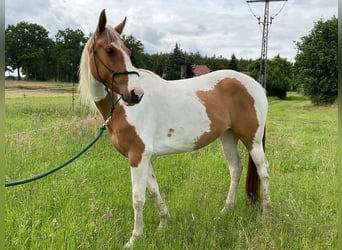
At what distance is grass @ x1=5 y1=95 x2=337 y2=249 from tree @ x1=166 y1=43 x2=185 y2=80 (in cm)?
3306

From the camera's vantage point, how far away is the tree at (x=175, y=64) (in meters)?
38.0

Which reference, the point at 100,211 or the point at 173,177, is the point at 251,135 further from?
the point at 100,211

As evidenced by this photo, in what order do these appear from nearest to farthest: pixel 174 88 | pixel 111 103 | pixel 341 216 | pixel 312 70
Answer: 1. pixel 341 216
2. pixel 111 103
3. pixel 174 88
4. pixel 312 70

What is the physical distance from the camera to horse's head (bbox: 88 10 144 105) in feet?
7.78

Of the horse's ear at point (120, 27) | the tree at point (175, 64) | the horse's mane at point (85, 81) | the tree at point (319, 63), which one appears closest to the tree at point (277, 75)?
the tree at point (175, 64)

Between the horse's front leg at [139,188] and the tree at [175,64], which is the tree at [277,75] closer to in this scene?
the tree at [175,64]

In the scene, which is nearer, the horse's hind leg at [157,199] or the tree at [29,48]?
the horse's hind leg at [157,199]

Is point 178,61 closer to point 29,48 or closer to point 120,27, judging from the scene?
point 29,48

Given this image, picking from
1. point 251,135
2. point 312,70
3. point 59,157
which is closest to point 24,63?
point 312,70

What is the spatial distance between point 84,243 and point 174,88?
5.38 ft

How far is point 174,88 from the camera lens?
3.14 metres

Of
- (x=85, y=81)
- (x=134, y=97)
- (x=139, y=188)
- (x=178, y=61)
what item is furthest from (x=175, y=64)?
(x=134, y=97)

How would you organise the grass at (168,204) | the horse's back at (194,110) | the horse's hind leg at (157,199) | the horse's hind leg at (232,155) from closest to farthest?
the grass at (168,204) < the horse's back at (194,110) < the horse's hind leg at (157,199) < the horse's hind leg at (232,155)

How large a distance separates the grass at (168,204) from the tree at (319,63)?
17739 millimetres
